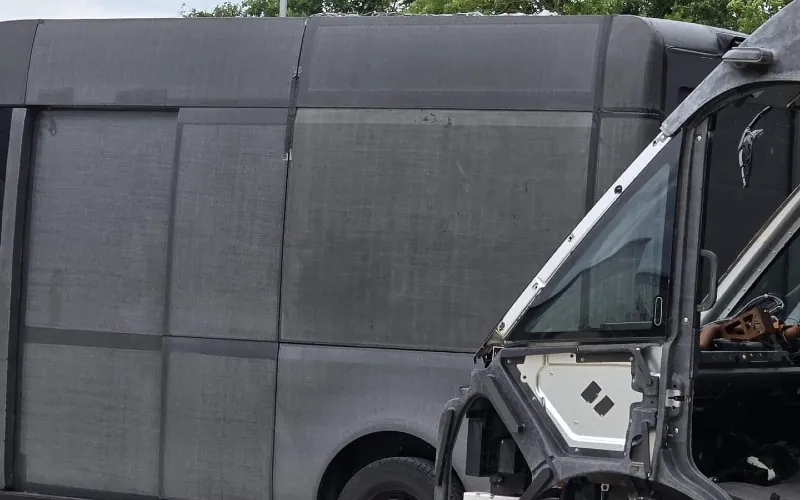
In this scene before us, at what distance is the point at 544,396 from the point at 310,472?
235 cm

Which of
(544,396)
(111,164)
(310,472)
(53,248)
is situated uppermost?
(111,164)

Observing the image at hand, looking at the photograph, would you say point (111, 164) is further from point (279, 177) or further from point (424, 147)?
point (424, 147)

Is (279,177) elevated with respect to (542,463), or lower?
elevated

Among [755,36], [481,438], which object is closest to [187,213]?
[481,438]

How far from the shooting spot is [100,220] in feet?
25.3

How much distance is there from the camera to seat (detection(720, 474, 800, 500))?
4973mm

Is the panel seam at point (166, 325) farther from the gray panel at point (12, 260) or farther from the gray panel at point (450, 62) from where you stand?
the gray panel at point (12, 260)

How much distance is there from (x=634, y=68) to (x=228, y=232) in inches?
96.9

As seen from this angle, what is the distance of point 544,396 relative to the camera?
5070mm

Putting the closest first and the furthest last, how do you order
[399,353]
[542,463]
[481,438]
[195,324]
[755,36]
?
[755,36] → [542,463] → [481,438] → [399,353] → [195,324]

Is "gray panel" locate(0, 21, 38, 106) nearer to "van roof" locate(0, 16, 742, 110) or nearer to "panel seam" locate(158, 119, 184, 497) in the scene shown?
"van roof" locate(0, 16, 742, 110)


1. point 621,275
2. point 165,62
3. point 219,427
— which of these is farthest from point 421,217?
point 621,275

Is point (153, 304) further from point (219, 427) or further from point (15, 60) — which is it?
point (15, 60)

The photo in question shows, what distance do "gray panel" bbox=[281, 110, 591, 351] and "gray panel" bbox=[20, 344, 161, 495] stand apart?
1.04 m
